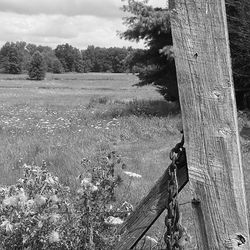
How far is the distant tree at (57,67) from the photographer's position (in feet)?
403

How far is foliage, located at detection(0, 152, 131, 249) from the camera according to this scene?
270 centimetres

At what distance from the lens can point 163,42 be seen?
17.0 meters

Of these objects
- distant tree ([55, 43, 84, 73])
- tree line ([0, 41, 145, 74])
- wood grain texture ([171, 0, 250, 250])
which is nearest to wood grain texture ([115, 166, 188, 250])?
wood grain texture ([171, 0, 250, 250])

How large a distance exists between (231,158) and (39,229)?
4.17ft

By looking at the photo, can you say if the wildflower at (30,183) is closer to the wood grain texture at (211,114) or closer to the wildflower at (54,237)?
the wildflower at (54,237)

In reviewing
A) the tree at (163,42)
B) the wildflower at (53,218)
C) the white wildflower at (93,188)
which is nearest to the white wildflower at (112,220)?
the white wildflower at (93,188)

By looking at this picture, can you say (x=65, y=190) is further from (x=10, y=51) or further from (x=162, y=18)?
(x=10, y=51)

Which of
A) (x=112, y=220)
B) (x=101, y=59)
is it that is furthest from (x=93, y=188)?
(x=101, y=59)

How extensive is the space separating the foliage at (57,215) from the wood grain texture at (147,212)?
1.13 feet

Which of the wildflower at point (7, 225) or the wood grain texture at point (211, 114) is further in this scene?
the wildflower at point (7, 225)

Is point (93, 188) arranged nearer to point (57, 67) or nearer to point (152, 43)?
point (152, 43)

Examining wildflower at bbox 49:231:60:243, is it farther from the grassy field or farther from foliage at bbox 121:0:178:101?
foliage at bbox 121:0:178:101

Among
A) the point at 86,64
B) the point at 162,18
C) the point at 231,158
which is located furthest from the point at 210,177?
the point at 86,64

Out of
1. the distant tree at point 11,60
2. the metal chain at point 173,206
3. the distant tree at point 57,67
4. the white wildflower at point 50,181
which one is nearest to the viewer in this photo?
the metal chain at point 173,206
